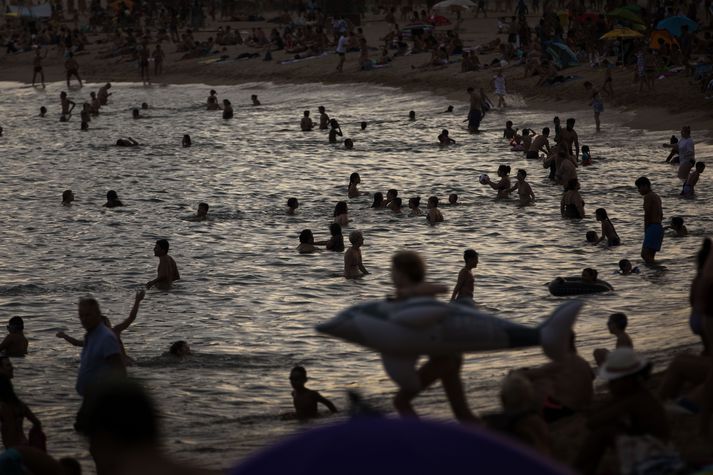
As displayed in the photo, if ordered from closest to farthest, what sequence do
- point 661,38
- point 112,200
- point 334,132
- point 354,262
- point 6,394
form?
1. point 6,394
2. point 354,262
3. point 112,200
4. point 661,38
5. point 334,132

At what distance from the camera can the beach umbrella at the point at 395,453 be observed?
3.25 meters

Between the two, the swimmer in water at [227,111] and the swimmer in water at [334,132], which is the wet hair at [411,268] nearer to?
the swimmer in water at [334,132]

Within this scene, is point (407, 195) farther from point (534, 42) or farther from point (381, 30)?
point (381, 30)

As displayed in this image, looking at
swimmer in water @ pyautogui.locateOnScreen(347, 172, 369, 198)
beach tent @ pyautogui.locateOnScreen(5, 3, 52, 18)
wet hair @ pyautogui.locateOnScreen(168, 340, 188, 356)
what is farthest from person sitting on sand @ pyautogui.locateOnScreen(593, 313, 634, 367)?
beach tent @ pyautogui.locateOnScreen(5, 3, 52, 18)

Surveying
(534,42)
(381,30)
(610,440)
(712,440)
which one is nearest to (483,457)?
(610,440)

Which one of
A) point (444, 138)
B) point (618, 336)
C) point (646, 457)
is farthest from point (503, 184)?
point (646, 457)

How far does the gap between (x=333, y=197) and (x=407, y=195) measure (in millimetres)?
1634

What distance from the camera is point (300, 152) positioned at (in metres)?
34.2

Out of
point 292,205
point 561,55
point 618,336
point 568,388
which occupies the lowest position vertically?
point 292,205

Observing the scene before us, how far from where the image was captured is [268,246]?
73.6ft

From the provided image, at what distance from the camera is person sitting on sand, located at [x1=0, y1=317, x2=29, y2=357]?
48.6 ft

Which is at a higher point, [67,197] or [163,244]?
[163,244]

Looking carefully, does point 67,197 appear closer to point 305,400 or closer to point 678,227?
point 678,227

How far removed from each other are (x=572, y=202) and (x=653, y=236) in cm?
481
